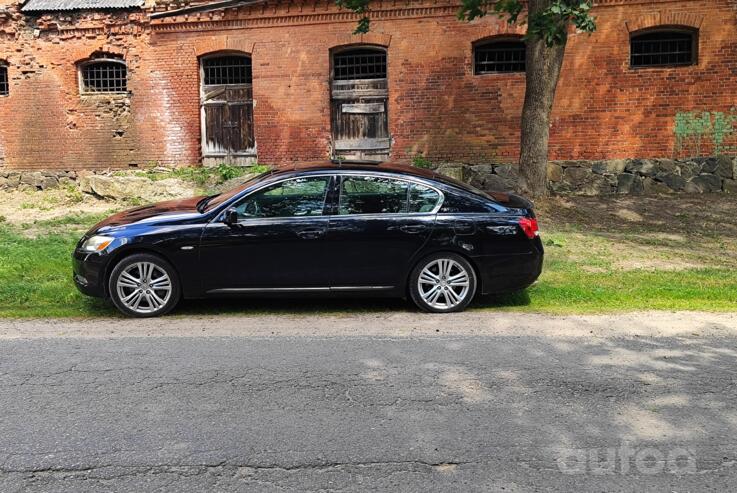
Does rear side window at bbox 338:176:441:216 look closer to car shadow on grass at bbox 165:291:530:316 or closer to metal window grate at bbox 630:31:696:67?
car shadow on grass at bbox 165:291:530:316

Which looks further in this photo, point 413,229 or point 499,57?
point 499,57

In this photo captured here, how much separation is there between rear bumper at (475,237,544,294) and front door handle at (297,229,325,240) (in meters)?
1.63

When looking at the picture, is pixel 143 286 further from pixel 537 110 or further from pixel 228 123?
pixel 228 123

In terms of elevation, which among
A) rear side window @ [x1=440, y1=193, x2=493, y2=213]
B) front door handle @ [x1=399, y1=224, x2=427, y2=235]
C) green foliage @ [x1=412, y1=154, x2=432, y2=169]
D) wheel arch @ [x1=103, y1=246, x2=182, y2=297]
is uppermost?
green foliage @ [x1=412, y1=154, x2=432, y2=169]

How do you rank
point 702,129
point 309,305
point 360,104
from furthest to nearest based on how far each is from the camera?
1. point 360,104
2. point 702,129
3. point 309,305

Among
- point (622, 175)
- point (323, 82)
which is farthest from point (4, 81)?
point (622, 175)

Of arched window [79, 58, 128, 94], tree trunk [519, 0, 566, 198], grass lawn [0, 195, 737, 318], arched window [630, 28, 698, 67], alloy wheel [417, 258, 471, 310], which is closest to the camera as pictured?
alloy wheel [417, 258, 471, 310]

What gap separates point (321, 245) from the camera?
22.4ft

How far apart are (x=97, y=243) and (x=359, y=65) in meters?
11.3

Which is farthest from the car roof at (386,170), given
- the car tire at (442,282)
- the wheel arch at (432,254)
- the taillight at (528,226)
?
the car tire at (442,282)

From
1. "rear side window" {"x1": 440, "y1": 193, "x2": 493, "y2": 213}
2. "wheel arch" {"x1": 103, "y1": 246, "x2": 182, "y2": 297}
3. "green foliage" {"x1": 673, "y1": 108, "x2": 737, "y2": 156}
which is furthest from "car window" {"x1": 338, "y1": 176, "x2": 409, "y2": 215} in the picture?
"green foliage" {"x1": 673, "y1": 108, "x2": 737, "y2": 156}

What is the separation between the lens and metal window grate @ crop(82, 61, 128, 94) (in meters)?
17.7

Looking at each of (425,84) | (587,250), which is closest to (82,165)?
(425,84)

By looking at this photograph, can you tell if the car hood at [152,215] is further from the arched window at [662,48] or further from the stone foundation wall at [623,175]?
the arched window at [662,48]
